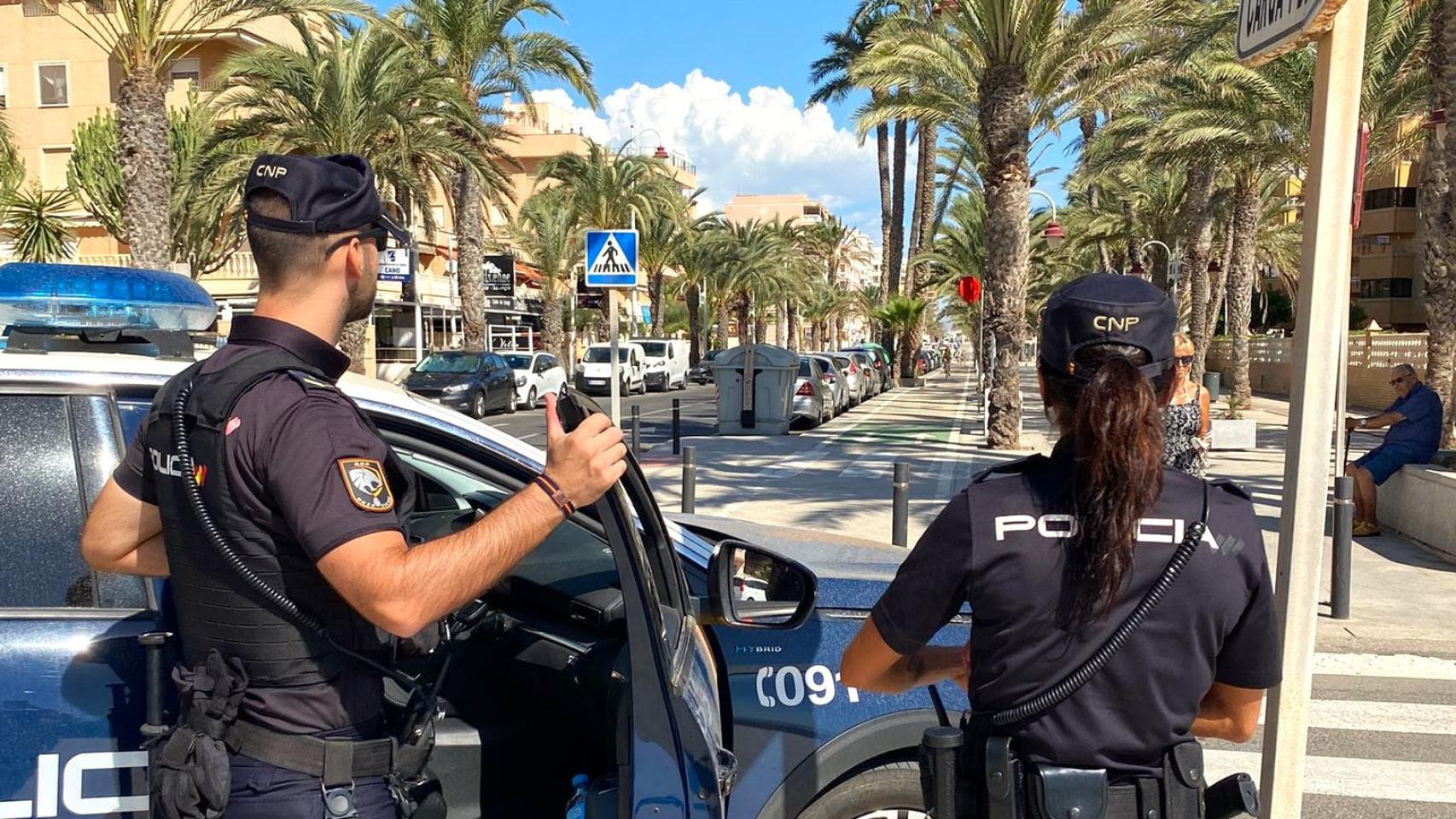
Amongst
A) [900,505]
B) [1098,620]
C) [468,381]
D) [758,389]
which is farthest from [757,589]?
[468,381]

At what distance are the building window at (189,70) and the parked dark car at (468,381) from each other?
65.2 feet

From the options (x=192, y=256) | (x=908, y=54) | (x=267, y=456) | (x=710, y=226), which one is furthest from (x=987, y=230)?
(x=710, y=226)

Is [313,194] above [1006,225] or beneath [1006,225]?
beneath

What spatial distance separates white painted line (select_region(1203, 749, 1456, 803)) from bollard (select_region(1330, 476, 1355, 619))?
95.8 inches

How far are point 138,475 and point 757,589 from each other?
153cm

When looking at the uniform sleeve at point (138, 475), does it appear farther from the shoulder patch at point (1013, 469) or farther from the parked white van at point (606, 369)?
the parked white van at point (606, 369)

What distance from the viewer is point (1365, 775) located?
468cm

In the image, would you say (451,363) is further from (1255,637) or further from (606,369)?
(1255,637)

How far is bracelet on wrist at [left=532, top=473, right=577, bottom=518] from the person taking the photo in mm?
1741

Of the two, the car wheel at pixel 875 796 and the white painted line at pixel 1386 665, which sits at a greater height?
the car wheel at pixel 875 796

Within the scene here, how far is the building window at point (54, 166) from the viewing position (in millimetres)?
39094

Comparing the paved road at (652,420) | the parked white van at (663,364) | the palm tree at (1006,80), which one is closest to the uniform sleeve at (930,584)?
the paved road at (652,420)

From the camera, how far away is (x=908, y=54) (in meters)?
17.5

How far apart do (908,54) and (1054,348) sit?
55.3 ft
